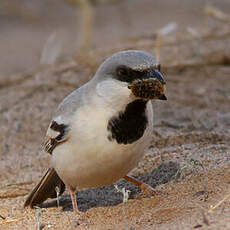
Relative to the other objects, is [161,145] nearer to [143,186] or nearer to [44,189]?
[143,186]

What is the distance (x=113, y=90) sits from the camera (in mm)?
4344

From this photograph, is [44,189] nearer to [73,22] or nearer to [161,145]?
[161,145]

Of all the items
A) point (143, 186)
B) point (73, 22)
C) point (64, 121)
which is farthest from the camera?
point (73, 22)

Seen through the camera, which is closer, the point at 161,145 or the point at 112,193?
→ the point at 112,193

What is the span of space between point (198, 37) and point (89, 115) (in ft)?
16.2

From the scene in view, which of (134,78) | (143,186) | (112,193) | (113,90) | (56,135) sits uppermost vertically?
(134,78)

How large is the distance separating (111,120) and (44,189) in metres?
1.38

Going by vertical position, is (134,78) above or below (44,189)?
above

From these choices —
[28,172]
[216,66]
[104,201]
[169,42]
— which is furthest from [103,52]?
[104,201]

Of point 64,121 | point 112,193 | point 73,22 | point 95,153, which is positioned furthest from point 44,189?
point 73,22

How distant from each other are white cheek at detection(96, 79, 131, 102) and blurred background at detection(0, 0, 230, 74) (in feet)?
22.7

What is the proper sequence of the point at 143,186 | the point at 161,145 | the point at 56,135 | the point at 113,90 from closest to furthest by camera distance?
the point at 113,90, the point at 56,135, the point at 143,186, the point at 161,145

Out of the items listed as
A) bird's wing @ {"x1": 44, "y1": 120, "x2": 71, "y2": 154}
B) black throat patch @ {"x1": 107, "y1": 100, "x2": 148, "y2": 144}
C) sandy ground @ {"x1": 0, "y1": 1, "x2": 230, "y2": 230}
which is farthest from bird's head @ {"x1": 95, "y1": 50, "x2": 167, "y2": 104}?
sandy ground @ {"x1": 0, "y1": 1, "x2": 230, "y2": 230}

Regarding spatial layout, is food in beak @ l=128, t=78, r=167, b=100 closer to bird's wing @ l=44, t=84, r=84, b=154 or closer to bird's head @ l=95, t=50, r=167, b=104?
bird's head @ l=95, t=50, r=167, b=104
